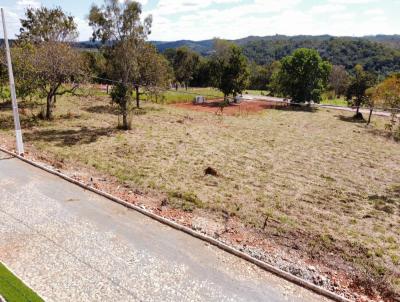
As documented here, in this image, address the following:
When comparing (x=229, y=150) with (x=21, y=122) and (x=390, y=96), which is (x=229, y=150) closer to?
(x=21, y=122)

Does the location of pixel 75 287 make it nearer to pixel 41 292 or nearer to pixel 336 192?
pixel 41 292

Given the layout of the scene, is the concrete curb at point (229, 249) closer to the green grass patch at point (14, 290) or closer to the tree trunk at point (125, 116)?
the green grass patch at point (14, 290)

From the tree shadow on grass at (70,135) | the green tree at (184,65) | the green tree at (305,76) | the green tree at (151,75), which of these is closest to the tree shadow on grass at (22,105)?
the tree shadow on grass at (70,135)

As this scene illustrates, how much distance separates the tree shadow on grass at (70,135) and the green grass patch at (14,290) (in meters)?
11.6

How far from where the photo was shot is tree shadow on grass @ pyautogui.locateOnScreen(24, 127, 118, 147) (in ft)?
61.2

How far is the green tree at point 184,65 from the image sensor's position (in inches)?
2531

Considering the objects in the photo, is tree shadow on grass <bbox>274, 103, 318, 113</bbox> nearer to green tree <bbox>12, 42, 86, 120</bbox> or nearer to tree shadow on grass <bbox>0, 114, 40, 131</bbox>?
green tree <bbox>12, 42, 86, 120</bbox>

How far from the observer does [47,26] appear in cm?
2692

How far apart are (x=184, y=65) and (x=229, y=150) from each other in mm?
49574

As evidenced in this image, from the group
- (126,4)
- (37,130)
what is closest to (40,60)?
(37,130)

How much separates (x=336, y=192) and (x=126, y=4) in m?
15.7

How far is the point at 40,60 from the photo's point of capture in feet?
70.5

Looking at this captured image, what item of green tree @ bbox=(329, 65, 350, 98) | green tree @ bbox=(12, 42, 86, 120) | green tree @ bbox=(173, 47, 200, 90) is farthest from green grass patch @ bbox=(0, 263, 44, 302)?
green tree @ bbox=(329, 65, 350, 98)

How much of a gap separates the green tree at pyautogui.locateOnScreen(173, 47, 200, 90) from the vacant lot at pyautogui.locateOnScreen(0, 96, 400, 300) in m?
36.9
